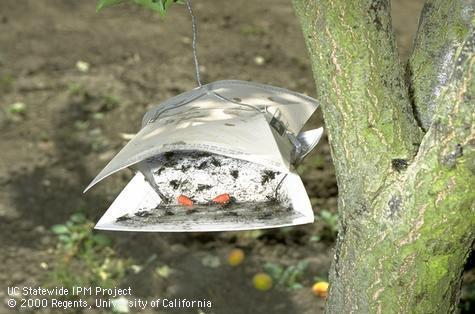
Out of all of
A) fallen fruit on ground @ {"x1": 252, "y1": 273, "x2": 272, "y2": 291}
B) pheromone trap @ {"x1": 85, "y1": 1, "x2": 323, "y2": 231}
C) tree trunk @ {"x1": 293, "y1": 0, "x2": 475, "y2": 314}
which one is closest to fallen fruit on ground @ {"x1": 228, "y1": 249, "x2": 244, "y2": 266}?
fallen fruit on ground @ {"x1": 252, "y1": 273, "x2": 272, "y2": 291}

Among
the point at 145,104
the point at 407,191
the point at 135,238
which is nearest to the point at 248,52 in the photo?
the point at 145,104

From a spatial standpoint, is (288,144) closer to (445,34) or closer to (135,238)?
(445,34)

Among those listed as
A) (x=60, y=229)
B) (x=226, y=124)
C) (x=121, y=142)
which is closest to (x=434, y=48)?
(x=226, y=124)

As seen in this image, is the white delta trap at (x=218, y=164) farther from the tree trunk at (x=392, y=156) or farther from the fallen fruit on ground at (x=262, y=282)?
the fallen fruit on ground at (x=262, y=282)

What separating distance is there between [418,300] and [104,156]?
6.99 ft

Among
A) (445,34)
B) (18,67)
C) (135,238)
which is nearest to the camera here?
(445,34)

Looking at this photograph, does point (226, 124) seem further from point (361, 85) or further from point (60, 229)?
point (60, 229)

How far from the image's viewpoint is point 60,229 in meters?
3.04

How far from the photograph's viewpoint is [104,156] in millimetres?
3541

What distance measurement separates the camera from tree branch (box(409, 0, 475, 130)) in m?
1.71

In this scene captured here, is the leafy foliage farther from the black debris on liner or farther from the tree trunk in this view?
the black debris on liner

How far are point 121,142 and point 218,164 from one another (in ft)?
5.50

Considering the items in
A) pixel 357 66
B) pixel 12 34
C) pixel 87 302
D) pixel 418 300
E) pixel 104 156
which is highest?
pixel 12 34

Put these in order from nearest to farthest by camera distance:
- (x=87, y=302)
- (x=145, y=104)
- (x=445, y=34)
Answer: (x=445, y=34) < (x=87, y=302) < (x=145, y=104)
